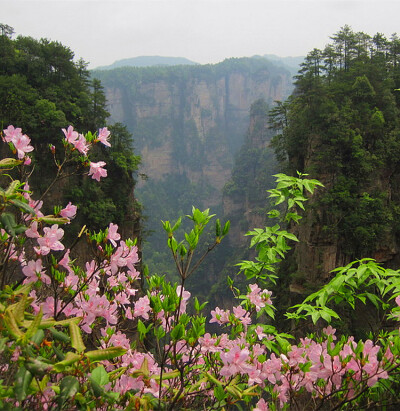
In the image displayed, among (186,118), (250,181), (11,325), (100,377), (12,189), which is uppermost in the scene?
(186,118)

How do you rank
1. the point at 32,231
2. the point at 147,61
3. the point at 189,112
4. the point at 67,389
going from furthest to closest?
the point at 147,61
the point at 189,112
the point at 32,231
the point at 67,389

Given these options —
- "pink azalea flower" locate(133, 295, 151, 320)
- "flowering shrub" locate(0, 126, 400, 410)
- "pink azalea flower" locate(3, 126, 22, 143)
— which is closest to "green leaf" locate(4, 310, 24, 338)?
"flowering shrub" locate(0, 126, 400, 410)

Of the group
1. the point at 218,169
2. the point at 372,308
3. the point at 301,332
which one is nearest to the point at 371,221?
the point at 372,308

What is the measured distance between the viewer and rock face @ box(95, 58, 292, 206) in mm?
83000

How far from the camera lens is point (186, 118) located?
86375mm

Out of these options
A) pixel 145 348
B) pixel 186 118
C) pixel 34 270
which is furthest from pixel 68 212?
pixel 186 118

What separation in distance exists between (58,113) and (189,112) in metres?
74.6

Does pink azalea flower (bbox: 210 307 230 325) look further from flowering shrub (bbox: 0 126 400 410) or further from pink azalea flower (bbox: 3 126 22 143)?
pink azalea flower (bbox: 3 126 22 143)

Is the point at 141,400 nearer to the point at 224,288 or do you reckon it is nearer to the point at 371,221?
the point at 371,221

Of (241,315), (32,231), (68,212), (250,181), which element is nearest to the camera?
Result: (32,231)

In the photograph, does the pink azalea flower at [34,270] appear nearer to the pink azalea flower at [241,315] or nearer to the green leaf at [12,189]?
the green leaf at [12,189]

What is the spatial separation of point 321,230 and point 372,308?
3.75 metres

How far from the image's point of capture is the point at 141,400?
1.32 m

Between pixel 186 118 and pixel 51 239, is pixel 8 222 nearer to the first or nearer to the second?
pixel 51 239
